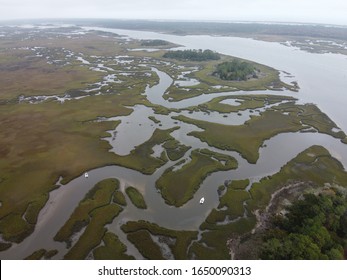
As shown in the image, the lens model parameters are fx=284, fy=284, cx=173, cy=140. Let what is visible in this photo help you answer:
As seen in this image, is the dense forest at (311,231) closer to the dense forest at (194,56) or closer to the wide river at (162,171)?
the wide river at (162,171)

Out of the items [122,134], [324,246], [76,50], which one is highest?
[324,246]

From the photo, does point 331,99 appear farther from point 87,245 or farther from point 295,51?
point 295,51

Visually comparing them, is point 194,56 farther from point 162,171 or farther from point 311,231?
point 311,231

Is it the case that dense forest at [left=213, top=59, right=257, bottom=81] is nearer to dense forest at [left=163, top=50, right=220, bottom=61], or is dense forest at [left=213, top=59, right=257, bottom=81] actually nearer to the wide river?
the wide river

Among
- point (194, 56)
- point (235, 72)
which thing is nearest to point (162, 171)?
point (235, 72)

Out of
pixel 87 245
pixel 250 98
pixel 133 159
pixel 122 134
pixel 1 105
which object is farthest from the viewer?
pixel 250 98

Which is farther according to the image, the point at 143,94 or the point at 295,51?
the point at 295,51

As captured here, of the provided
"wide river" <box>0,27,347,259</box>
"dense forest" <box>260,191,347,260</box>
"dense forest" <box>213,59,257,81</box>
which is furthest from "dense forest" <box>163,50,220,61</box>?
"dense forest" <box>260,191,347,260</box>

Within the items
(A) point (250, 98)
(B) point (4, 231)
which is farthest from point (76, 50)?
(B) point (4, 231)
